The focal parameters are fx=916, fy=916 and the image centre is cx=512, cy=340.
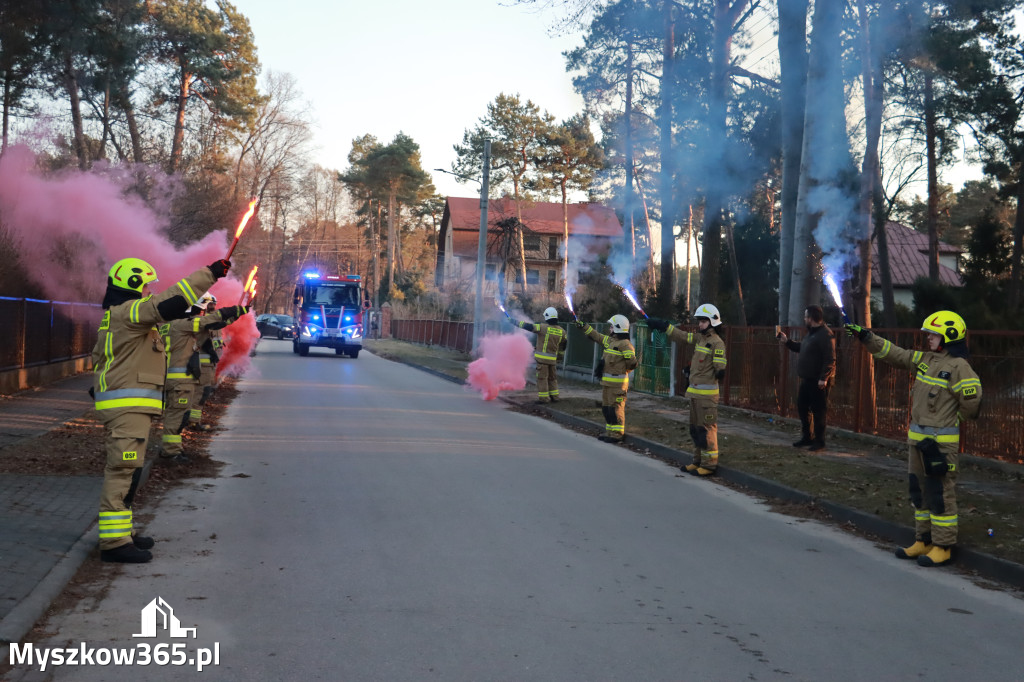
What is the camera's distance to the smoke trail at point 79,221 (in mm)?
17766

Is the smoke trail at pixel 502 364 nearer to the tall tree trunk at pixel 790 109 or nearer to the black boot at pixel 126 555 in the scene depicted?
the tall tree trunk at pixel 790 109

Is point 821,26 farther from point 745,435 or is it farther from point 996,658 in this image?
point 996,658

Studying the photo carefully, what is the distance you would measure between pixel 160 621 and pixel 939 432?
18.8 ft

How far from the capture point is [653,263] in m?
57.6

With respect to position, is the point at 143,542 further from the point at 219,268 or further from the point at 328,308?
the point at 328,308

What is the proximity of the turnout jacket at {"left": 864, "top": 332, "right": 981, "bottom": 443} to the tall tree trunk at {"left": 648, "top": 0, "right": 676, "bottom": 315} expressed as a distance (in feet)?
66.7

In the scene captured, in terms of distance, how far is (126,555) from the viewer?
243 inches

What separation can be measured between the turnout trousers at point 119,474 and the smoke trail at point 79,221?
37.0 feet

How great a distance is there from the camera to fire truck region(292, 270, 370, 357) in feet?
121

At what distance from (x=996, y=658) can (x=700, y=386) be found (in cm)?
628

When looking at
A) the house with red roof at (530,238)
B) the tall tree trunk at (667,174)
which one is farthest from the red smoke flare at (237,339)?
the house with red roof at (530,238)

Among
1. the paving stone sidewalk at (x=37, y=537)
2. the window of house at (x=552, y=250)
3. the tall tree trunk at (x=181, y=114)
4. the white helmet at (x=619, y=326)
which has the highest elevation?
the tall tree trunk at (x=181, y=114)

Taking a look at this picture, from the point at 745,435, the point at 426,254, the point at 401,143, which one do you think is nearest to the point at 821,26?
the point at 745,435

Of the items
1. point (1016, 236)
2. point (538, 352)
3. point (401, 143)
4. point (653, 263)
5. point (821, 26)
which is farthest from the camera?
point (401, 143)
